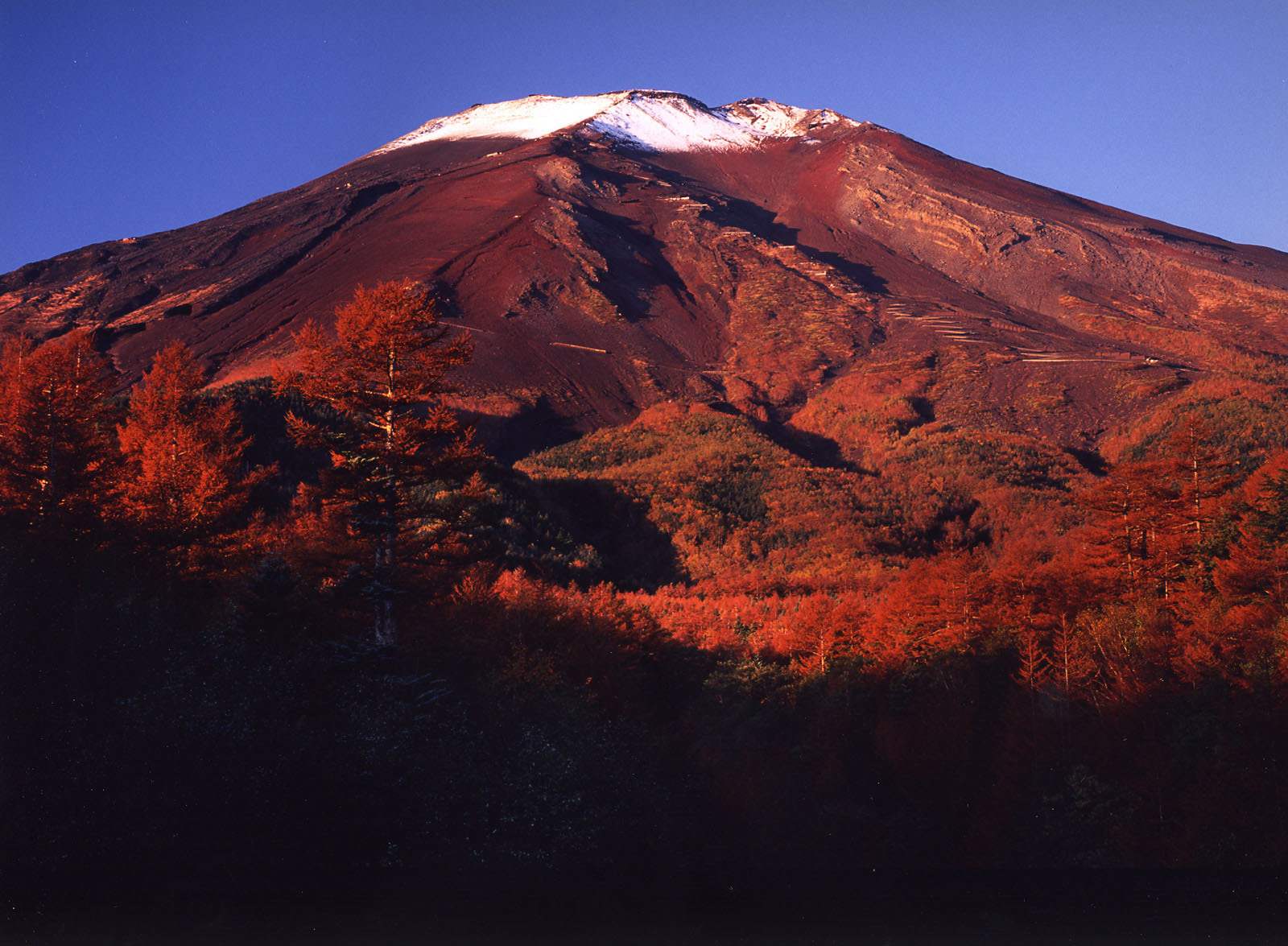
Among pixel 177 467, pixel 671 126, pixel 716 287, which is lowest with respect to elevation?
pixel 177 467

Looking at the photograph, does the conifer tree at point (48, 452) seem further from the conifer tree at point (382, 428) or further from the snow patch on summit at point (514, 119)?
the snow patch on summit at point (514, 119)

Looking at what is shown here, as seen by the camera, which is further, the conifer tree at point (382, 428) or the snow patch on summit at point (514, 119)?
the snow patch on summit at point (514, 119)

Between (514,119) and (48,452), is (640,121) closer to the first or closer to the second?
(514,119)

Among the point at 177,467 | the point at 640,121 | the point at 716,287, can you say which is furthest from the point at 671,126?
the point at 177,467

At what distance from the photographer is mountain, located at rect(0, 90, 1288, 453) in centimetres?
6312

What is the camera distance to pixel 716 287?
80.9 meters

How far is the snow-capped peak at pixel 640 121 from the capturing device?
114m

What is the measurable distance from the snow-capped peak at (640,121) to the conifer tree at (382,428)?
9937 cm

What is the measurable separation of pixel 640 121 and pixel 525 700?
370ft

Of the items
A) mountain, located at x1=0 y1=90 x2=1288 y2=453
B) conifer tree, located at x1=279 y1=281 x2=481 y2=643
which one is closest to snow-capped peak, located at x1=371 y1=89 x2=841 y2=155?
mountain, located at x1=0 y1=90 x2=1288 y2=453

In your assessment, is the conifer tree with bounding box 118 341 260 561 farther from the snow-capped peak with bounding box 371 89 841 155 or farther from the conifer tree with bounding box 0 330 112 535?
the snow-capped peak with bounding box 371 89 841 155

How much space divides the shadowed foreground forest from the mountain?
36251 millimetres

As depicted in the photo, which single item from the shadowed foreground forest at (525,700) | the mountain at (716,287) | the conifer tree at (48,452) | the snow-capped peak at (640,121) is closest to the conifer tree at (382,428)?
the shadowed foreground forest at (525,700)

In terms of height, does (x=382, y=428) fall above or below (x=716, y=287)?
below
